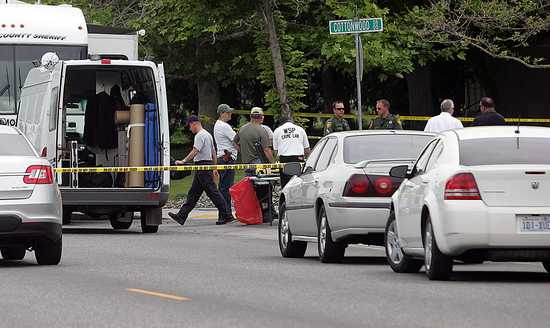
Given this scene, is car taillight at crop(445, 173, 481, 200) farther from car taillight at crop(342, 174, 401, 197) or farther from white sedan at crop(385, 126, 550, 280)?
car taillight at crop(342, 174, 401, 197)

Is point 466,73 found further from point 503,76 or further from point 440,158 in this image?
point 440,158

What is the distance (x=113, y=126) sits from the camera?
2525 centimetres

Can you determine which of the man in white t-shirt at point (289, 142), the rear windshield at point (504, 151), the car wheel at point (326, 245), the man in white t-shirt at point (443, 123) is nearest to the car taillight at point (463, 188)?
the rear windshield at point (504, 151)

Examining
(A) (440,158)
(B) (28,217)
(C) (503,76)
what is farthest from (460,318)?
(C) (503,76)

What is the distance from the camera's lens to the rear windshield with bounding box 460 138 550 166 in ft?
47.4

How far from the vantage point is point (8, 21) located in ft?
94.5

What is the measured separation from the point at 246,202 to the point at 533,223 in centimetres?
1190

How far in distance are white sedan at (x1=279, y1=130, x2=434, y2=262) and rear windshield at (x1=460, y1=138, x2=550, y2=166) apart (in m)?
2.43

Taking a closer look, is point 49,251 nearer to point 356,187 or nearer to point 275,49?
point 356,187

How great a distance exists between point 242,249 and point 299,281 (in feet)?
18.8

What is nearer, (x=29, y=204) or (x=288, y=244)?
(x=29, y=204)

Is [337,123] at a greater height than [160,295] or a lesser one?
greater

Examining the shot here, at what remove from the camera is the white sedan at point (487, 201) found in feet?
46.2

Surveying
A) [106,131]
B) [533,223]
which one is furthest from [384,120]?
[533,223]
